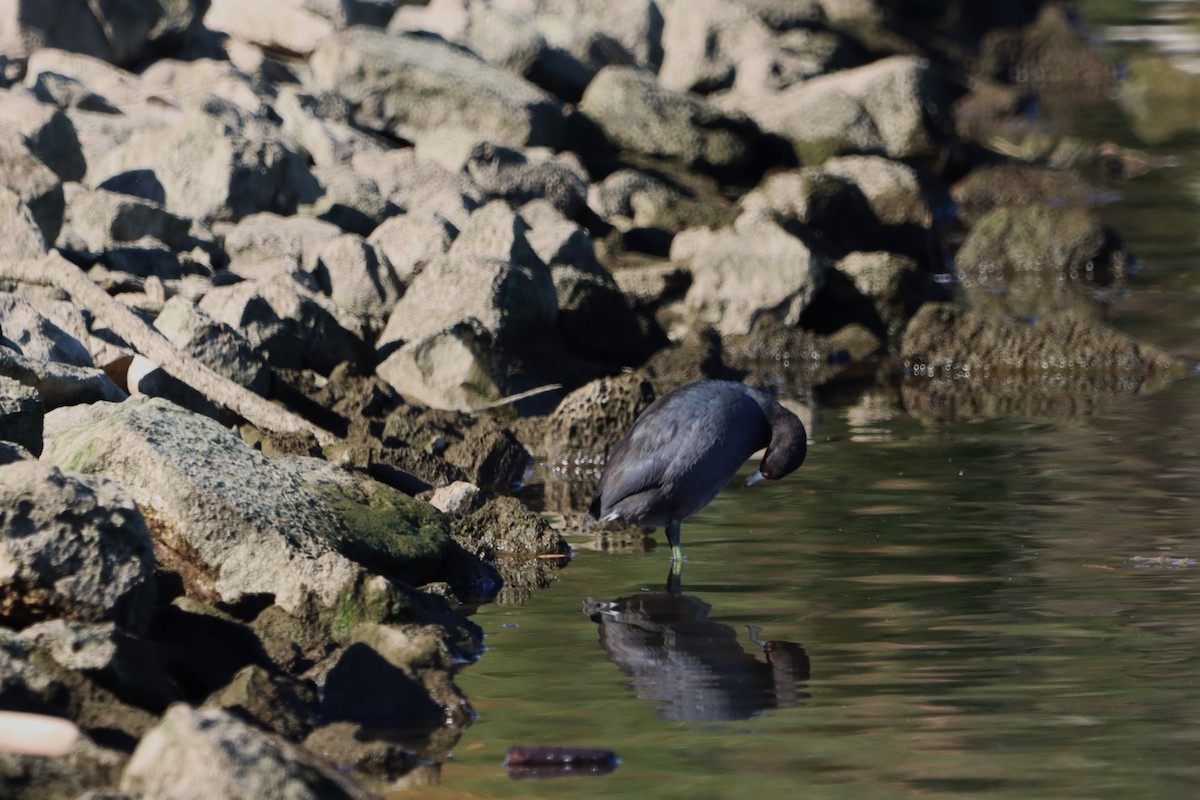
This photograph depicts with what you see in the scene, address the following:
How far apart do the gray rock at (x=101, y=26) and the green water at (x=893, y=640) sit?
9519 millimetres

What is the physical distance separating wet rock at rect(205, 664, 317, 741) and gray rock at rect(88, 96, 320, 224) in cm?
828

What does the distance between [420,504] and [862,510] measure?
9.08 feet

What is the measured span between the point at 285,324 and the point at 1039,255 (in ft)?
31.4

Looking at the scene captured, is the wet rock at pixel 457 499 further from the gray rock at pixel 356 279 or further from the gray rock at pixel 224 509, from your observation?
the gray rock at pixel 356 279

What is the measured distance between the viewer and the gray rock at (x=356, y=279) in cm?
Answer: 1363

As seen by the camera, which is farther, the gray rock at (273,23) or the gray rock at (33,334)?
the gray rock at (273,23)

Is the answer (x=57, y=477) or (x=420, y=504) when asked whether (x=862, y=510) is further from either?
(x=57, y=477)

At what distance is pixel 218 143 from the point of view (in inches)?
590

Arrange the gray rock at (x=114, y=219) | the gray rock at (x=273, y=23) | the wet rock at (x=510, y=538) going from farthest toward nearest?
the gray rock at (x=273, y=23) → the gray rock at (x=114, y=219) → the wet rock at (x=510, y=538)

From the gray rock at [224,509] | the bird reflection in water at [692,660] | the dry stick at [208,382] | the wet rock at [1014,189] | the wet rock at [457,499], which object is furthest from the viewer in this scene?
the wet rock at [1014,189]

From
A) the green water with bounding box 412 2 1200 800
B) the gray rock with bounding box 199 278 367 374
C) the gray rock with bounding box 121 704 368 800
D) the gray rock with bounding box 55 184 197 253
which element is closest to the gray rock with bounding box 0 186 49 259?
the gray rock with bounding box 199 278 367 374

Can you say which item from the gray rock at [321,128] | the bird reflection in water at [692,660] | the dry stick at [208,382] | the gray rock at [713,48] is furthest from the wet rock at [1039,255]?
the bird reflection in water at [692,660]

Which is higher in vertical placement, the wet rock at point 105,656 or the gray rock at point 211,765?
the wet rock at point 105,656

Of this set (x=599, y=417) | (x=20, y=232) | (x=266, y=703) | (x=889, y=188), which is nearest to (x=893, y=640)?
(x=266, y=703)
